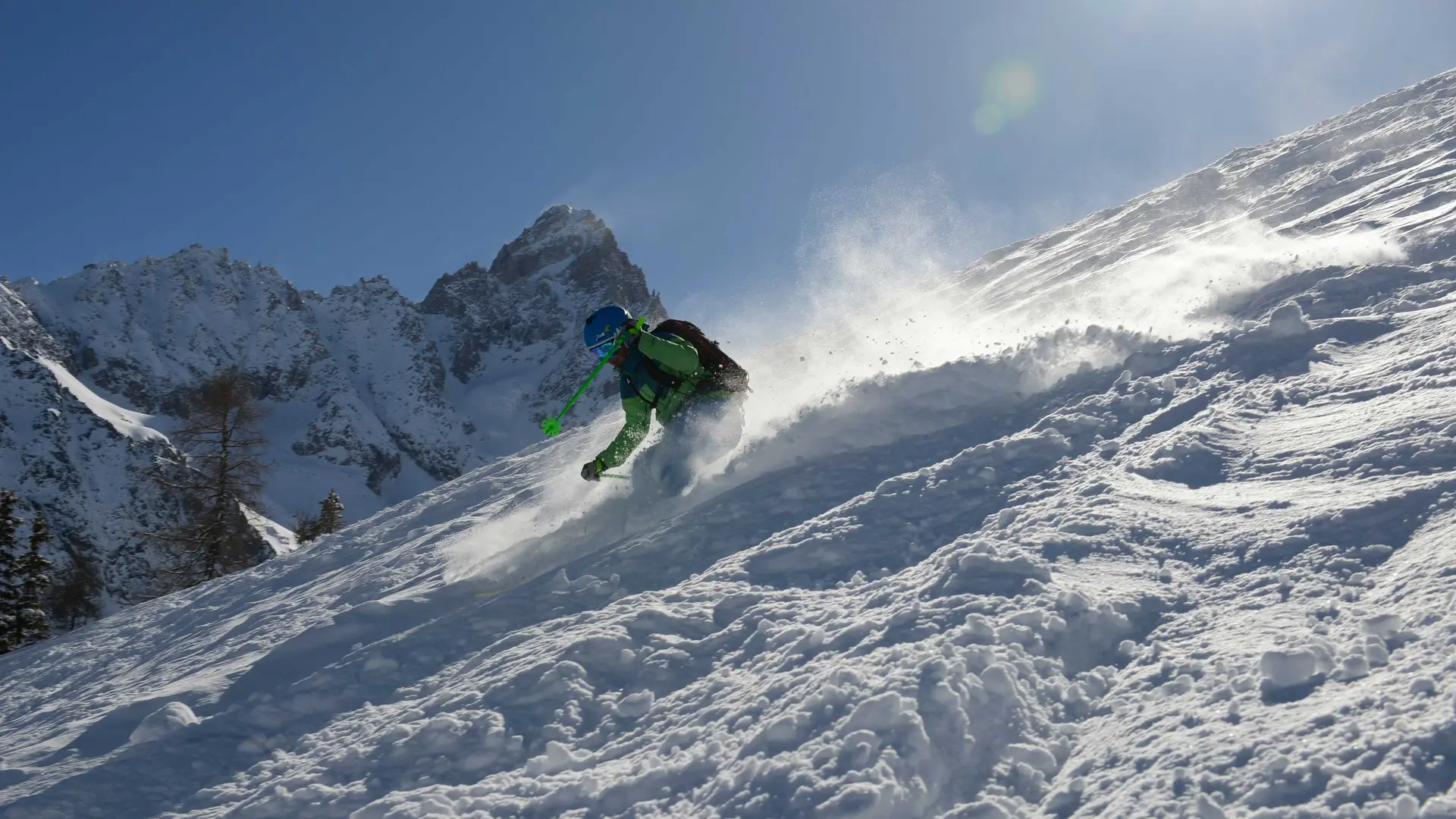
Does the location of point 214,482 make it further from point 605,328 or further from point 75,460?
point 75,460

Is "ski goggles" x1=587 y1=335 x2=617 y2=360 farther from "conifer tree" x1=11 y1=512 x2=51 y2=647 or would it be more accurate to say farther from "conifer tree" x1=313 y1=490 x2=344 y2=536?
"conifer tree" x1=313 y1=490 x2=344 y2=536

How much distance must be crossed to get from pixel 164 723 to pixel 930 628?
4362mm

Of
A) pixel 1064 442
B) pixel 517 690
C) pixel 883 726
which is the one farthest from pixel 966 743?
pixel 1064 442

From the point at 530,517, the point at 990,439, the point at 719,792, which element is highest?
the point at 530,517

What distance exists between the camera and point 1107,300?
10.6 meters

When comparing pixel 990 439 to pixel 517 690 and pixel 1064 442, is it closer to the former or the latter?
pixel 1064 442

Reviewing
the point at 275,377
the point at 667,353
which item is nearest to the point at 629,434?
the point at 667,353

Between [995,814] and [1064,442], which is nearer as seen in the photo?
[995,814]

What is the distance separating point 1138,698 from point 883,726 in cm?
100

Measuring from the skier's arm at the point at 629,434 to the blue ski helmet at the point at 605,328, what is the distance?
535 mm

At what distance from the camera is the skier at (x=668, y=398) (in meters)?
7.87

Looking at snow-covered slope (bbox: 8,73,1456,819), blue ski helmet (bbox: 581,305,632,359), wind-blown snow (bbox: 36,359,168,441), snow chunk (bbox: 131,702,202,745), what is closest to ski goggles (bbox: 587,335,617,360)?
blue ski helmet (bbox: 581,305,632,359)

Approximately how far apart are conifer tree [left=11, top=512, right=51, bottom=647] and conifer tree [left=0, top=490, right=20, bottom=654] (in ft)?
0.30

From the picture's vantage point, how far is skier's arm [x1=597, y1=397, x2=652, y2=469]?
7816mm
